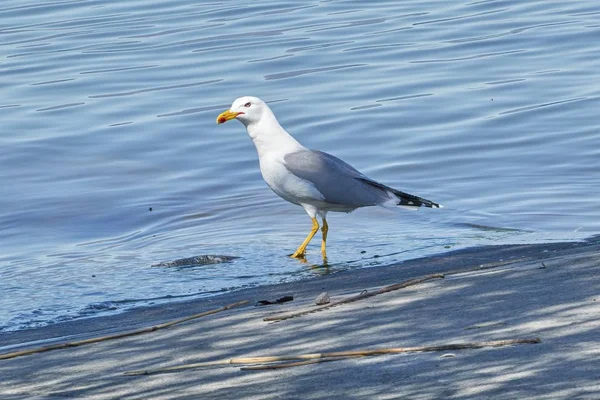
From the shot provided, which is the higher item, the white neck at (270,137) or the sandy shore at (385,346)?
the white neck at (270,137)

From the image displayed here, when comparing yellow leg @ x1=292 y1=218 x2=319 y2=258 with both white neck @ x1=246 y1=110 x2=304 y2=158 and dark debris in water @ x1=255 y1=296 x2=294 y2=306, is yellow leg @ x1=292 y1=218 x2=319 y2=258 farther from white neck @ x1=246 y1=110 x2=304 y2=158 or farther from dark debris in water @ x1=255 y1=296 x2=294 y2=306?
dark debris in water @ x1=255 y1=296 x2=294 y2=306

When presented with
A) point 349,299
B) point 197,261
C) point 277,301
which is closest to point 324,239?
point 197,261

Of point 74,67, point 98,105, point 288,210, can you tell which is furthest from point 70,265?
point 74,67

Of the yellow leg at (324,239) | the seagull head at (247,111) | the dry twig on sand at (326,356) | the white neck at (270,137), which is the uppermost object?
the seagull head at (247,111)

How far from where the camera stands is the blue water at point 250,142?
955 cm

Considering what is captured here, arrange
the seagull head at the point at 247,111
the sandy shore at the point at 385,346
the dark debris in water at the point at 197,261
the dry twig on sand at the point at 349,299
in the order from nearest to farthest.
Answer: the sandy shore at the point at 385,346 < the dry twig on sand at the point at 349,299 < the dark debris in water at the point at 197,261 < the seagull head at the point at 247,111

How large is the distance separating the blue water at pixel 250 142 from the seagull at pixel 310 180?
308 millimetres

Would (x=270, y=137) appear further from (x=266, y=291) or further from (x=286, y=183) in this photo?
(x=266, y=291)

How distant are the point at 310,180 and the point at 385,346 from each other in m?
4.50

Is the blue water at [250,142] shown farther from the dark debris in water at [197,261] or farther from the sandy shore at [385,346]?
the sandy shore at [385,346]

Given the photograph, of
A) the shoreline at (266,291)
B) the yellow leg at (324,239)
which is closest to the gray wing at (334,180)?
the yellow leg at (324,239)

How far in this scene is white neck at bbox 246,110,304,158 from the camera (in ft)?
31.8

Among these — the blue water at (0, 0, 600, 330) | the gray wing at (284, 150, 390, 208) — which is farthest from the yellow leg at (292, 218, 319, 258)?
the gray wing at (284, 150, 390, 208)

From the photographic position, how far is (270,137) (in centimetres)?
976
